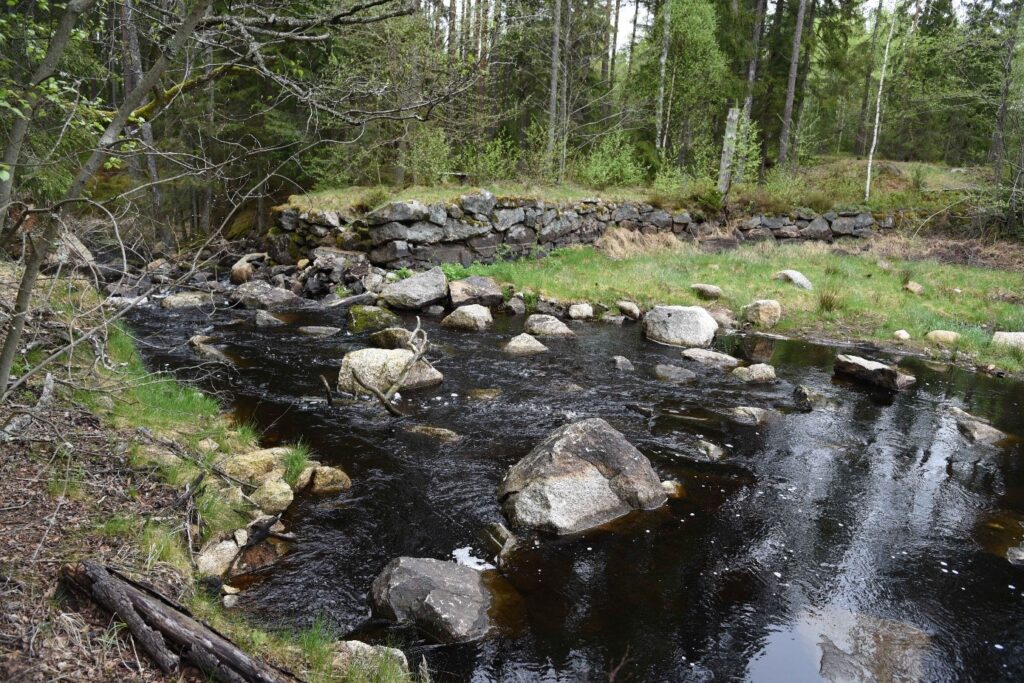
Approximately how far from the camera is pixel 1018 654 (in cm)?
420

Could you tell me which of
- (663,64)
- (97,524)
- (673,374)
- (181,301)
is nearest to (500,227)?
(181,301)

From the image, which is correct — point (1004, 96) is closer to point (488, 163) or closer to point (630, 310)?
point (630, 310)

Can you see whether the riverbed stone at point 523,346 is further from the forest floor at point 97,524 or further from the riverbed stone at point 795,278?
the riverbed stone at point 795,278

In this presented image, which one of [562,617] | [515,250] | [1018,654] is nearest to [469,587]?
[562,617]

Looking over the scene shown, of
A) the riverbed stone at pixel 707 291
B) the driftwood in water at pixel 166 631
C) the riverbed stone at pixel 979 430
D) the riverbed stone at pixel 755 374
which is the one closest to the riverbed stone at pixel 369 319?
the riverbed stone at pixel 755 374

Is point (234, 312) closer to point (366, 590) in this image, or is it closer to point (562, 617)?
point (366, 590)

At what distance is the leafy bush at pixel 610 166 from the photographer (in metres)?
21.8

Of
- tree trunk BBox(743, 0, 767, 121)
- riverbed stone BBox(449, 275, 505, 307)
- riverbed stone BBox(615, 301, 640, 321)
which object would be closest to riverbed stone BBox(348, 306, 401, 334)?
riverbed stone BBox(449, 275, 505, 307)

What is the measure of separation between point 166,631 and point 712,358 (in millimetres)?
9598

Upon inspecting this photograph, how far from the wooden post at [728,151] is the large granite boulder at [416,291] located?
43.3ft

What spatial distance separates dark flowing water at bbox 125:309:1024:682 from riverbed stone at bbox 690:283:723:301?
5308 millimetres

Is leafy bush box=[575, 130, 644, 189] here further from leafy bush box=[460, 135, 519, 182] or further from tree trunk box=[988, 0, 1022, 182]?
tree trunk box=[988, 0, 1022, 182]

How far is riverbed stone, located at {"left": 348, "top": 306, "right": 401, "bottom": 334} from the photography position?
11805 mm

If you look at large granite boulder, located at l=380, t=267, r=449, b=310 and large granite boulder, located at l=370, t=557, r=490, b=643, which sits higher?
large granite boulder, located at l=380, t=267, r=449, b=310
